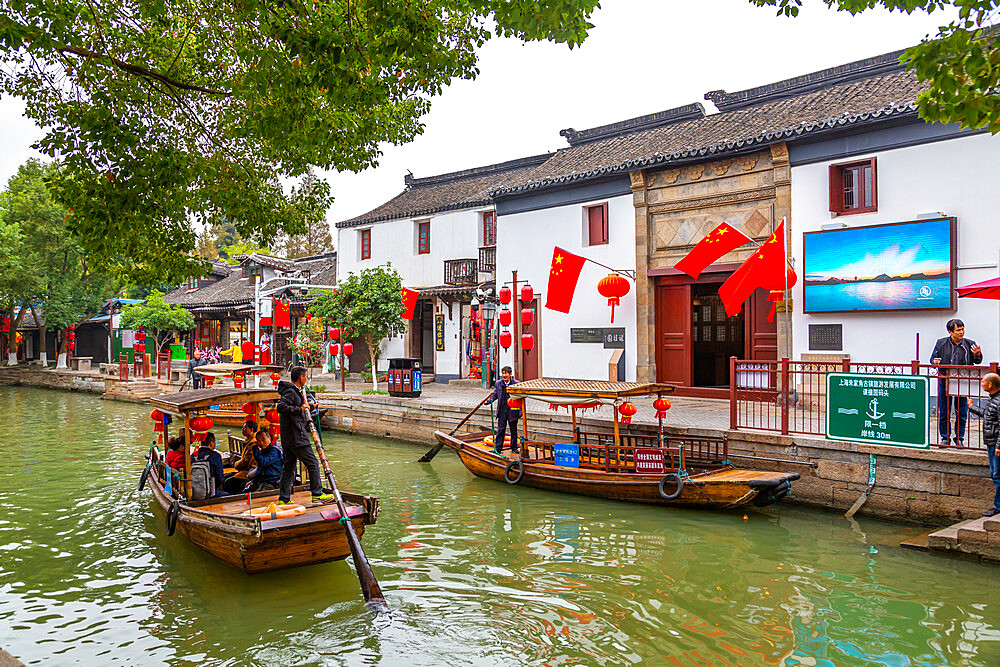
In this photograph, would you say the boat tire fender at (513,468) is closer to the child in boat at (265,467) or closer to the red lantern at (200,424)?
the child in boat at (265,467)

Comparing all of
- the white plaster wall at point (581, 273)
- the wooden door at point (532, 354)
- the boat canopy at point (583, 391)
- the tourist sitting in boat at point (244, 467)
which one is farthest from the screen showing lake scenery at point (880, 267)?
the tourist sitting in boat at point (244, 467)

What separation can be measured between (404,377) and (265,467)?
34.1ft

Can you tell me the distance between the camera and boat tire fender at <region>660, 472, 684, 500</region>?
10.2 meters

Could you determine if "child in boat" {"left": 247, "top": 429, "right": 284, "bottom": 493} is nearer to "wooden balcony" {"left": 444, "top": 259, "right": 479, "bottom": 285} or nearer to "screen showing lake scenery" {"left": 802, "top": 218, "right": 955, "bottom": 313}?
"screen showing lake scenery" {"left": 802, "top": 218, "right": 955, "bottom": 313}

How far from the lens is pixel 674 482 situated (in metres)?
10.3

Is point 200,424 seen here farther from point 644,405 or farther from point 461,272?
point 461,272

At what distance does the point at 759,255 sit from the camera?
14.0 m

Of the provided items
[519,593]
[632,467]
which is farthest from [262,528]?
[632,467]

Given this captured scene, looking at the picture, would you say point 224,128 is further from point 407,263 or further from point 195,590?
point 407,263

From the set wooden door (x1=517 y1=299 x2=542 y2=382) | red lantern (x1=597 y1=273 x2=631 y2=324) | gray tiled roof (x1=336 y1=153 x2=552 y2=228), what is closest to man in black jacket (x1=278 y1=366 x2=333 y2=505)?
red lantern (x1=597 y1=273 x2=631 y2=324)

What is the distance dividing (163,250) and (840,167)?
1258 cm

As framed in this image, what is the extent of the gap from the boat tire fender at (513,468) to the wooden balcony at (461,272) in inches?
463

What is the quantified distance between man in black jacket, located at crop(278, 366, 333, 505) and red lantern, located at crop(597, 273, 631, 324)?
9.96 meters

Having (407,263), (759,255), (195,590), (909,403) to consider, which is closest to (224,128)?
(195,590)
